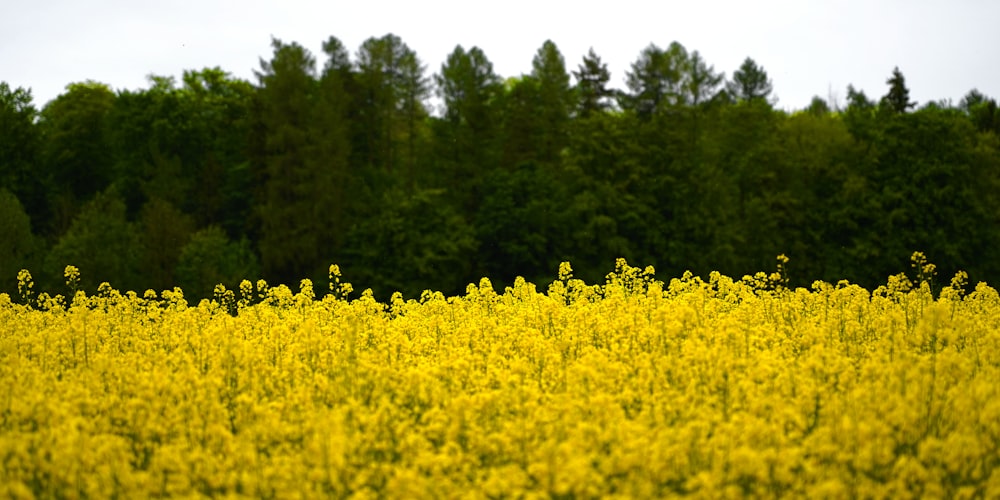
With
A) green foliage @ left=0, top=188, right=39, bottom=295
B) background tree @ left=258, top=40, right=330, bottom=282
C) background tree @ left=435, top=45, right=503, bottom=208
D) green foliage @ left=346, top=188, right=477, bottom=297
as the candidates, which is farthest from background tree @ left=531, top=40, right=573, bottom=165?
green foliage @ left=0, top=188, right=39, bottom=295

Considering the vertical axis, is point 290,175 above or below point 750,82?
below


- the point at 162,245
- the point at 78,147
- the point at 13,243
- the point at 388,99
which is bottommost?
the point at 13,243

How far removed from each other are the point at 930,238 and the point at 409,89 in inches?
1112

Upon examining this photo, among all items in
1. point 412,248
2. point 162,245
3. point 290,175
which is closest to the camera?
point 162,245

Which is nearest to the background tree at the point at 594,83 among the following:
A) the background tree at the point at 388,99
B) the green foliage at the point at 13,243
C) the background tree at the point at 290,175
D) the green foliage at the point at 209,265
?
the background tree at the point at 388,99

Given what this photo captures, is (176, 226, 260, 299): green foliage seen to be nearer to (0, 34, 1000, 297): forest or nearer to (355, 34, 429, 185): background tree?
(0, 34, 1000, 297): forest

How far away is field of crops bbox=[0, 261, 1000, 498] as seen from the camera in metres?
8.15

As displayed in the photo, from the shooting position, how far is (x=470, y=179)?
51.1m

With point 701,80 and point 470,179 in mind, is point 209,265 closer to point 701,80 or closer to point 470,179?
point 470,179

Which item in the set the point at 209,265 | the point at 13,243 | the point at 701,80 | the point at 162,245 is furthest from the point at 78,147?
the point at 701,80

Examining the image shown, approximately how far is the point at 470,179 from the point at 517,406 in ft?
137

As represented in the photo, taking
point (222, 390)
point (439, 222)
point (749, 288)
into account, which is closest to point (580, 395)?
point (222, 390)

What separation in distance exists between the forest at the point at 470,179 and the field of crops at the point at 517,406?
94.9 ft

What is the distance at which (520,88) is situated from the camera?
178 feet
